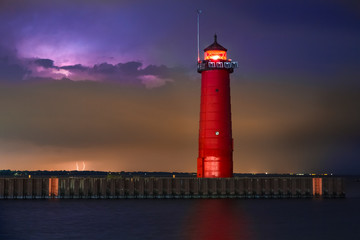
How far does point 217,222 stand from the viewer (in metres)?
34.2

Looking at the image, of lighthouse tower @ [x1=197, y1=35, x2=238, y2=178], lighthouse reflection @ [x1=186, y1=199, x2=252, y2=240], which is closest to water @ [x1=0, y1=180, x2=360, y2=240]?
lighthouse reflection @ [x1=186, y1=199, x2=252, y2=240]

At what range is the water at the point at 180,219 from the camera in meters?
29.6

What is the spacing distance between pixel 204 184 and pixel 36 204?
44.5 feet

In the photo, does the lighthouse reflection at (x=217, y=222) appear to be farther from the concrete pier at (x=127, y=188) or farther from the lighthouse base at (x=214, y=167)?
the lighthouse base at (x=214, y=167)

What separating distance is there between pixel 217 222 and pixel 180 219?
2.65m

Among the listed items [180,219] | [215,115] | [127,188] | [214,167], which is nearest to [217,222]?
[180,219]

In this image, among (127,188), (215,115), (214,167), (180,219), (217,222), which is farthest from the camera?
(214,167)

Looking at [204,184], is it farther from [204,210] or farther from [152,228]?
[152,228]

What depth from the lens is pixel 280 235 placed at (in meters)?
29.6

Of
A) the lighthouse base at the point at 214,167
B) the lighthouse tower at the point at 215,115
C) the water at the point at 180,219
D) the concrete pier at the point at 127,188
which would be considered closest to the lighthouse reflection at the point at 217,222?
the water at the point at 180,219

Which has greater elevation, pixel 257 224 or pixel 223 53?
pixel 223 53

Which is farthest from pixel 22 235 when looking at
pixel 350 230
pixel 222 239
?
pixel 350 230

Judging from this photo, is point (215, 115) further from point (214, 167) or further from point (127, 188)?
point (127, 188)

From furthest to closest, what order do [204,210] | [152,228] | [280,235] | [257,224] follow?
[204,210] < [257,224] < [152,228] < [280,235]
